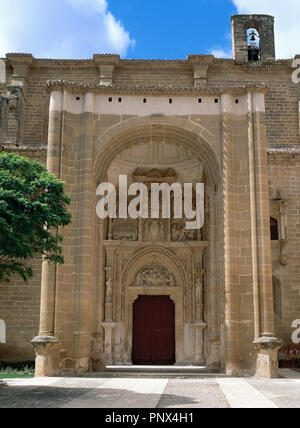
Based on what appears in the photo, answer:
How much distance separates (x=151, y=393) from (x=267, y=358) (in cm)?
455

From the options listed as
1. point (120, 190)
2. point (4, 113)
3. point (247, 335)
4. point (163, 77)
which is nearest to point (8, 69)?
point (4, 113)

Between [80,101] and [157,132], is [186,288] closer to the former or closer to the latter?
[157,132]

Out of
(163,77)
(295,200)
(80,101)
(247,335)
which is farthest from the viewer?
(163,77)

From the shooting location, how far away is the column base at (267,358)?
43.8ft

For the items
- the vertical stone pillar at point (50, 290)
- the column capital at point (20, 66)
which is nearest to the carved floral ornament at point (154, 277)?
the vertical stone pillar at point (50, 290)

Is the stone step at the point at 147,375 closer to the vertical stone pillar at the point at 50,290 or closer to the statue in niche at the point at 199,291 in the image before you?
the vertical stone pillar at the point at 50,290

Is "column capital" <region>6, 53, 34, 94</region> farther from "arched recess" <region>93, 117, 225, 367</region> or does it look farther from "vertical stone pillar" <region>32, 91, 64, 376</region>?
"arched recess" <region>93, 117, 225, 367</region>

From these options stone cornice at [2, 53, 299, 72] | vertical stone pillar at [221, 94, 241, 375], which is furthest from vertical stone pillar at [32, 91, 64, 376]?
stone cornice at [2, 53, 299, 72]

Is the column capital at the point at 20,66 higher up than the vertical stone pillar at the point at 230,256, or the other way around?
the column capital at the point at 20,66

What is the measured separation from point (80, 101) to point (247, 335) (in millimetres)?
8053

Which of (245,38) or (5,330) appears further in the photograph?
(245,38)

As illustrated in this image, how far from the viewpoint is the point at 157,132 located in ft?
52.5

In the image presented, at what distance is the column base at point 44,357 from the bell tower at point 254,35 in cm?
1686

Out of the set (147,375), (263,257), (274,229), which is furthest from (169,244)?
(147,375)
